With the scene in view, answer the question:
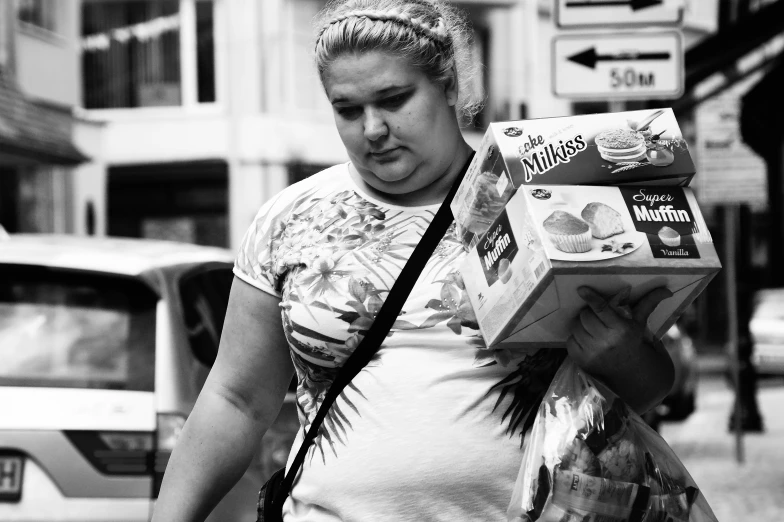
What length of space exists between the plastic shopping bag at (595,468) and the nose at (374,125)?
55 centimetres

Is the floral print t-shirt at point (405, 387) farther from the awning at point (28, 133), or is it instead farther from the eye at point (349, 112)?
the awning at point (28, 133)

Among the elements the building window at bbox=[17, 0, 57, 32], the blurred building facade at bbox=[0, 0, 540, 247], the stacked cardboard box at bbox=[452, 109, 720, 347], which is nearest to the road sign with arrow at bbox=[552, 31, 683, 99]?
the stacked cardboard box at bbox=[452, 109, 720, 347]

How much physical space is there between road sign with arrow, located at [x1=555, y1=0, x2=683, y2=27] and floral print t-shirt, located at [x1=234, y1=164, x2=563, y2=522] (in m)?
4.89

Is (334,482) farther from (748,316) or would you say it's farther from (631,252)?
(748,316)

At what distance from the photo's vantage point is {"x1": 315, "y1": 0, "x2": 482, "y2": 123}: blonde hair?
243 cm

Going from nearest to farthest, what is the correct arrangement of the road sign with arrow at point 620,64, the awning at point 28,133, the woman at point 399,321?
1. the woman at point 399,321
2. the road sign with arrow at point 620,64
3. the awning at point 28,133

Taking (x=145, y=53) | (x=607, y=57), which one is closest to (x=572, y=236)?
(x=607, y=57)

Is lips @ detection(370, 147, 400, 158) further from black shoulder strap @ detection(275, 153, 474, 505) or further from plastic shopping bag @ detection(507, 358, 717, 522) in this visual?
plastic shopping bag @ detection(507, 358, 717, 522)

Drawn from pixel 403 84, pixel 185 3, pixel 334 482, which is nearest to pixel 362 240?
pixel 403 84

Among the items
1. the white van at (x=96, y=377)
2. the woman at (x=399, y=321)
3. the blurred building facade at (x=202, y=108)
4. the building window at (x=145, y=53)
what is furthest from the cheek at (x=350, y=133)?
the building window at (x=145, y=53)

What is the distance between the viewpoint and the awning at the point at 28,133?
17.5 metres

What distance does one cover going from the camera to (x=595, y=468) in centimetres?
214

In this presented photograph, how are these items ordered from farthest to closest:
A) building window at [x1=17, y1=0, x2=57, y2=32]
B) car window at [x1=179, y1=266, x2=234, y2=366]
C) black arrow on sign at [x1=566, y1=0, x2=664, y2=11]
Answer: building window at [x1=17, y1=0, x2=57, y2=32], black arrow on sign at [x1=566, y1=0, x2=664, y2=11], car window at [x1=179, y1=266, x2=234, y2=366]

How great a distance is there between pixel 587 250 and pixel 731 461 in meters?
10.8
